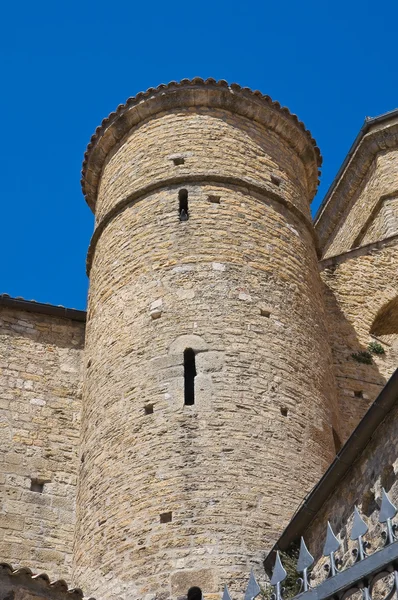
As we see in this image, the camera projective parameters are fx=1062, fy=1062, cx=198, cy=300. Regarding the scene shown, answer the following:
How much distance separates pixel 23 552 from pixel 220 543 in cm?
250

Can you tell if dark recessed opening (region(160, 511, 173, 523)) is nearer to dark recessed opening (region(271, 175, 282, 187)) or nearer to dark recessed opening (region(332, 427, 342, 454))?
dark recessed opening (region(332, 427, 342, 454))

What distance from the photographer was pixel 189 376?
35.1ft

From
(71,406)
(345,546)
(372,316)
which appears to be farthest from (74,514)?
(372,316)

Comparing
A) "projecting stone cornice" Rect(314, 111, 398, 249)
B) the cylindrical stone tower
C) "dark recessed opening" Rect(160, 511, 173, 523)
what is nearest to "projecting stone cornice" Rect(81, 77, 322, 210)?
the cylindrical stone tower

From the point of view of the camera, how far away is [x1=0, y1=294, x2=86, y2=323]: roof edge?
12922 millimetres

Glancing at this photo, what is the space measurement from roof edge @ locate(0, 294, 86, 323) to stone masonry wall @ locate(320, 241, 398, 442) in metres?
3.19

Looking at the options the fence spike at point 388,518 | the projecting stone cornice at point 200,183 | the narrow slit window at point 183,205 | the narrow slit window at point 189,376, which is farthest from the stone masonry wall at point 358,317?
the fence spike at point 388,518

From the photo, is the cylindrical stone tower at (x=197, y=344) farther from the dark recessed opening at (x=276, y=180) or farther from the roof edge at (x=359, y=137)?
the roof edge at (x=359, y=137)

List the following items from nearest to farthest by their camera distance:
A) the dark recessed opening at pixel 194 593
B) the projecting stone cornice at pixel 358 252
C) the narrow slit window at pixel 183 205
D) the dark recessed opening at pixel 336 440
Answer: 1. the dark recessed opening at pixel 194 593
2. the dark recessed opening at pixel 336 440
3. the narrow slit window at pixel 183 205
4. the projecting stone cornice at pixel 358 252

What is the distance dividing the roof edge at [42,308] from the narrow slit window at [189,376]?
2625mm

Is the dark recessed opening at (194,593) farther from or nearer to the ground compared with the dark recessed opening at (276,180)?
nearer to the ground

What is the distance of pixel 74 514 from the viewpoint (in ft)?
36.6

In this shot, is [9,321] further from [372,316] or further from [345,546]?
[345,546]

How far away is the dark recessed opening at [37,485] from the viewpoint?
11344 mm
